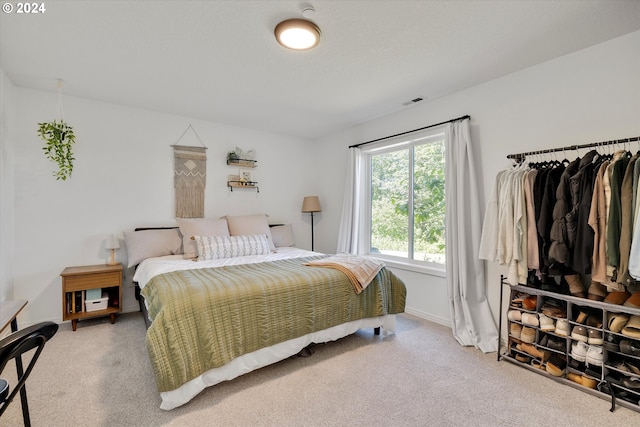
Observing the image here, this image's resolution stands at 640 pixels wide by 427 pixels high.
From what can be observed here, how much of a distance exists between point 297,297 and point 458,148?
2.18 meters

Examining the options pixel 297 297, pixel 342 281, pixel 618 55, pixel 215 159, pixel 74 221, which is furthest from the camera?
pixel 215 159

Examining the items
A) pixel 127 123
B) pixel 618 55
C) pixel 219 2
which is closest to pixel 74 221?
pixel 127 123

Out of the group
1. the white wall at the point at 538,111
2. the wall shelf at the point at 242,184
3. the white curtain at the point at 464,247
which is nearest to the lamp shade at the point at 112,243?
the wall shelf at the point at 242,184

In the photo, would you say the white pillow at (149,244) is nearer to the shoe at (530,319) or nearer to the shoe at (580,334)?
the shoe at (530,319)

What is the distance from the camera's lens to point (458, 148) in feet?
9.90

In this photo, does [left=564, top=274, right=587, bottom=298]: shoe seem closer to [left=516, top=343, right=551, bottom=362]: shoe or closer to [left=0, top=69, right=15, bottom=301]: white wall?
[left=516, top=343, right=551, bottom=362]: shoe

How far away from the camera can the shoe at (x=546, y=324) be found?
7.23ft

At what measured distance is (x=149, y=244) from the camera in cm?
340

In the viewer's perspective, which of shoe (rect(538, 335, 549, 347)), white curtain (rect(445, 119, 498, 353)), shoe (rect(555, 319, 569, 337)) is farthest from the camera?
white curtain (rect(445, 119, 498, 353))

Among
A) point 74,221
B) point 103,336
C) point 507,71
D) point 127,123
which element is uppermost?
point 507,71

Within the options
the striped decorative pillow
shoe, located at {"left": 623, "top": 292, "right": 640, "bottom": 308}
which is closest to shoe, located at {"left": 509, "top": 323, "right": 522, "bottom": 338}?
shoe, located at {"left": 623, "top": 292, "right": 640, "bottom": 308}

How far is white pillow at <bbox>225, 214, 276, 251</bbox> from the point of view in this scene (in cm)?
388

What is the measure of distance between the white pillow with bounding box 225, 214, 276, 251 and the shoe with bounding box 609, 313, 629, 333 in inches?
128

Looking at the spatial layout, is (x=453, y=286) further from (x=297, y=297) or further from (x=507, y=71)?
(x=507, y=71)
